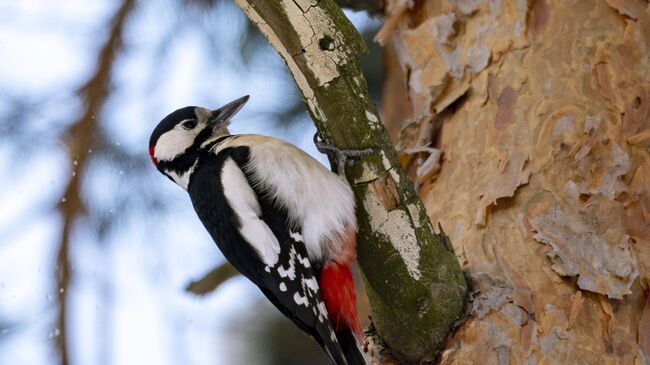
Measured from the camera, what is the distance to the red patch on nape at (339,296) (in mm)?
1904

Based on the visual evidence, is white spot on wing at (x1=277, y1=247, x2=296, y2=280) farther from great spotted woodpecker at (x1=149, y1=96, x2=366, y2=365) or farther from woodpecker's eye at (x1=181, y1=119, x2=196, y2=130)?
woodpecker's eye at (x1=181, y1=119, x2=196, y2=130)

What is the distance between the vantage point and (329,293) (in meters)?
1.94

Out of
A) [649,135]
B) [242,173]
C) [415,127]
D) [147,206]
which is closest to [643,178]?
[649,135]

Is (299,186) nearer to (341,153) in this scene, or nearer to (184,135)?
(341,153)

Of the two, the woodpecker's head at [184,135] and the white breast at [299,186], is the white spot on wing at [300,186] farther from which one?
the woodpecker's head at [184,135]

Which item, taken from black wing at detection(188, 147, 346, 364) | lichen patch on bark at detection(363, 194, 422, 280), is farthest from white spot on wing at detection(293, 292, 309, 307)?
lichen patch on bark at detection(363, 194, 422, 280)

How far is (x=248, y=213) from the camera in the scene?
196 cm

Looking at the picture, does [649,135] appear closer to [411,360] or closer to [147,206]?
[411,360]

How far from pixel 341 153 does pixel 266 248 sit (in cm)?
33

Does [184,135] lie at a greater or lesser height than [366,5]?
lesser

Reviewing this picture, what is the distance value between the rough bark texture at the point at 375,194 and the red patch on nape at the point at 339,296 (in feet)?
0.24

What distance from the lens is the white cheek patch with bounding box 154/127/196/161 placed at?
7.39 ft

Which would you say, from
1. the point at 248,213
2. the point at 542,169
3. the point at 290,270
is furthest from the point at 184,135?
the point at 542,169

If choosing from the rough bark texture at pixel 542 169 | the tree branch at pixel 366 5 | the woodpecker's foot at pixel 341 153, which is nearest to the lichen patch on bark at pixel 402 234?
the woodpecker's foot at pixel 341 153
